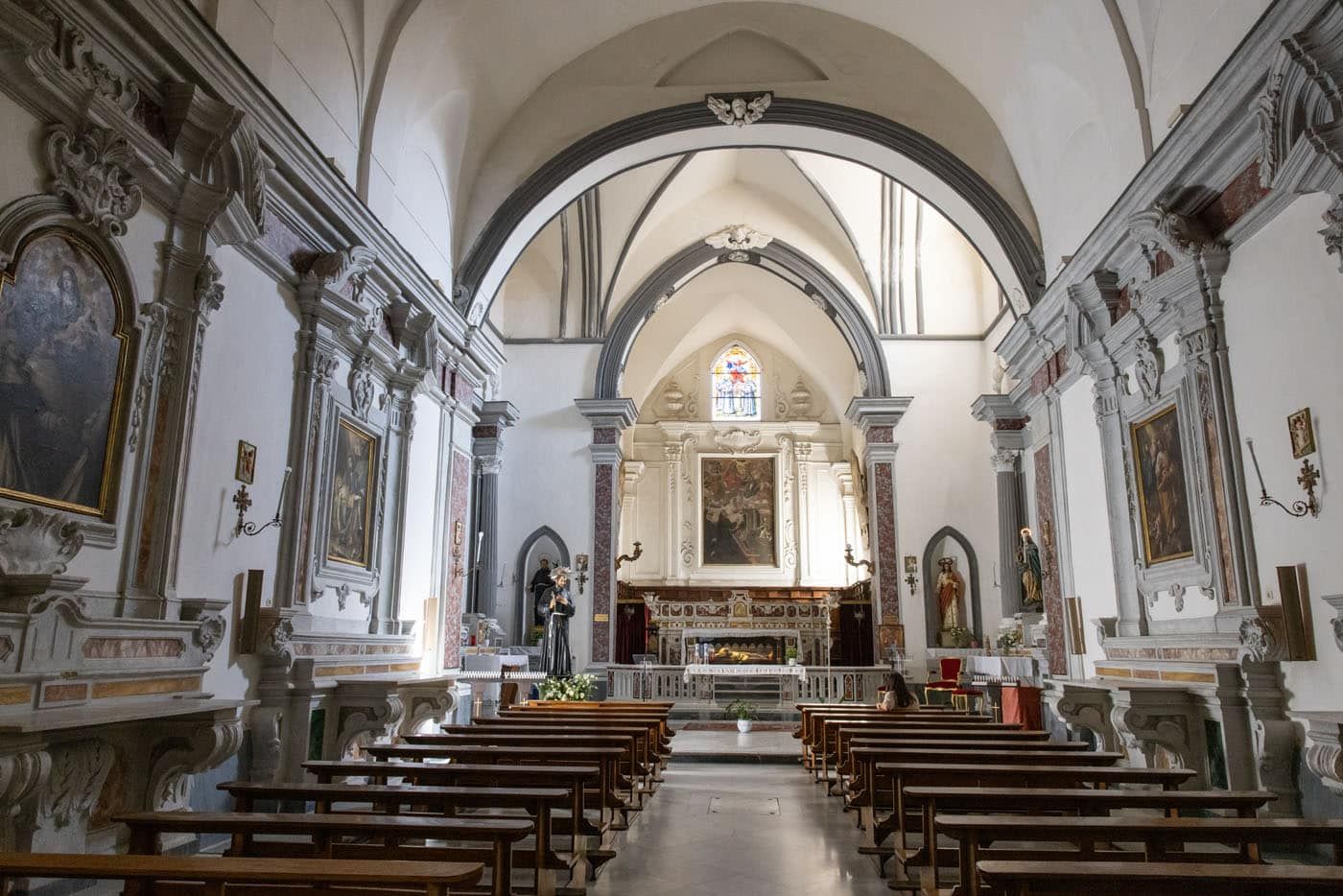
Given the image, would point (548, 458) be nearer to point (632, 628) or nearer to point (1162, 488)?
point (632, 628)

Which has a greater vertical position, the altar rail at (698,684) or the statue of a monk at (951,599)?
the statue of a monk at (951,599)

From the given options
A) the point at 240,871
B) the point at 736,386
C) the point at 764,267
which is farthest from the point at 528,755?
the point at 736,386

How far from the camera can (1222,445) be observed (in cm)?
707

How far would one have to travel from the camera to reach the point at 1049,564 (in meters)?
11.4

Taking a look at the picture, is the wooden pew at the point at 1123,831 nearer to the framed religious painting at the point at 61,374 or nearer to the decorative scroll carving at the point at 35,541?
the decorative scroll carving at the point at 35,541

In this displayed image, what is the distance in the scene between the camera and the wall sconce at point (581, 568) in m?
16.8

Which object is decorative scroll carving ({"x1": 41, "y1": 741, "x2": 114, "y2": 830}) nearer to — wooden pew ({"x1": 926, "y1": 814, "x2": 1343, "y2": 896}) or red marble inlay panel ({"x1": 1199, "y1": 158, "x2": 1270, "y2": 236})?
wooden pew ({"x1": 926, "y1": 814, "x2": 1343, "y2": 896})

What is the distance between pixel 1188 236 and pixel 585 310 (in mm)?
12113

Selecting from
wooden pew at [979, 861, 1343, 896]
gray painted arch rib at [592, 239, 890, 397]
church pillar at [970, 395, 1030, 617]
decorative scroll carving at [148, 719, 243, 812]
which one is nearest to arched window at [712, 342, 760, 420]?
gray painted arch rib at [592, 239, 890, 397]

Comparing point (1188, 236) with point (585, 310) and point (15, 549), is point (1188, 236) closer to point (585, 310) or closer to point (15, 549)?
point (15, 549)

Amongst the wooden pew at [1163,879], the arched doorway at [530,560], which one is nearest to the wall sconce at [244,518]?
the wooden pew at [1163,879]

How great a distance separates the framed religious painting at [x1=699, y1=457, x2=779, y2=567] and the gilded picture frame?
52.2 ft

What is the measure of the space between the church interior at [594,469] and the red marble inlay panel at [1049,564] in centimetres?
7

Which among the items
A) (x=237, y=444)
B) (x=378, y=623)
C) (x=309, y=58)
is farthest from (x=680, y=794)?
(x=309, y=58)
